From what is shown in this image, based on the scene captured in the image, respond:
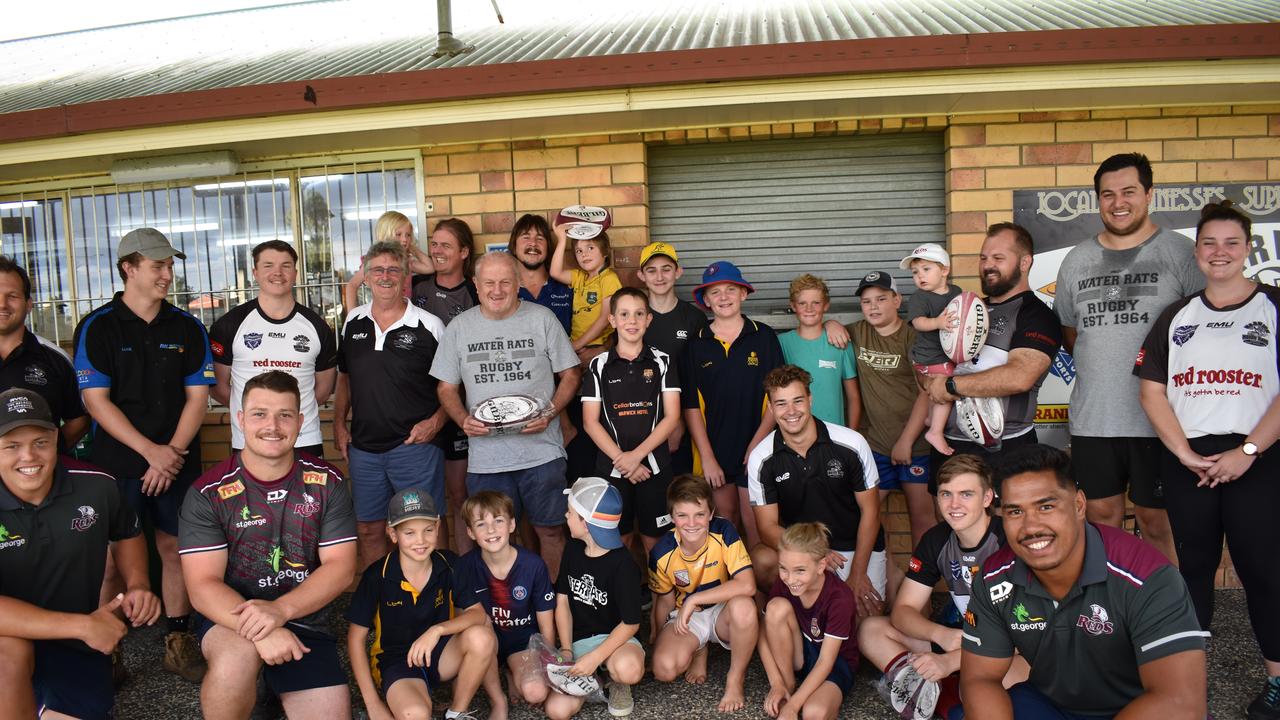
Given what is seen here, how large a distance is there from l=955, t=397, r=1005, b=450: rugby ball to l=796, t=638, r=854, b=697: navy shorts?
122 centimetres

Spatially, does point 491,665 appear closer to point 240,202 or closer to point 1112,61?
point 240,202

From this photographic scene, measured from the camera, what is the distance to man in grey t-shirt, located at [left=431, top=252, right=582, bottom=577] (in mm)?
4113

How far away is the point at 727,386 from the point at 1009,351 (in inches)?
54.1

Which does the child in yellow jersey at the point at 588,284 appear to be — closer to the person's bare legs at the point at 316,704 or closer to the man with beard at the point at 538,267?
the man with beard at the point at 538,267

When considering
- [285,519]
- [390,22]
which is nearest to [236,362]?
[285,519]

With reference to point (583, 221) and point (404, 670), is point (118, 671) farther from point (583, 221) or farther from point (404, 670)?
point (583, 221)

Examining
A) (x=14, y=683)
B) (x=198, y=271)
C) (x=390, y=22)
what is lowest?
(x=14, y=683)

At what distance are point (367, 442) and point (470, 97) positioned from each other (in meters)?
1.89

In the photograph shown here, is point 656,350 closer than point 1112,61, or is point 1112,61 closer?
point 1112,61

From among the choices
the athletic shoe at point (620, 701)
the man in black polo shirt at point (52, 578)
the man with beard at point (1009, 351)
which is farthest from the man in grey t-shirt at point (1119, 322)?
the man in black polo shirt at point (52, 578)

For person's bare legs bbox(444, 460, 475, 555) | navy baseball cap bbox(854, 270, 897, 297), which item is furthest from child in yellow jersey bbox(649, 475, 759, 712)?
navy baseball cap bbox(854, 270, 897, 297)

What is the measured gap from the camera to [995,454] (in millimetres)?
3824

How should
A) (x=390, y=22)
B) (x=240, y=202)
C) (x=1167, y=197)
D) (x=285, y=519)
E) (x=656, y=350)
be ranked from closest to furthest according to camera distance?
(x=285, y=519), (x=656, y=350), (x=1167, y=197), (x=240, y=202), (x=390, y=22)

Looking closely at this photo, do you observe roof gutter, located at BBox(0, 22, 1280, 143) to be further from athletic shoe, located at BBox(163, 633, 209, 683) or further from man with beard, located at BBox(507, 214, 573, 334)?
athletic shoe, located at BBox(163, 633, 209, 683)
